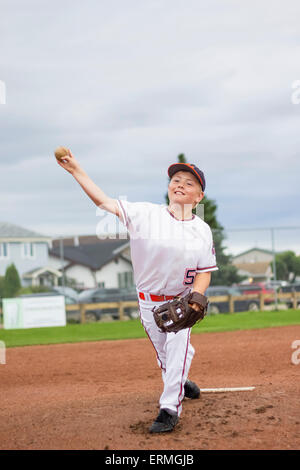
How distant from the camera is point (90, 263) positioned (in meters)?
19.3

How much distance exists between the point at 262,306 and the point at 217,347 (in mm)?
8848

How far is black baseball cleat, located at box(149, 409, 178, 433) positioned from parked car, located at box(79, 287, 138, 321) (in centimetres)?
1281

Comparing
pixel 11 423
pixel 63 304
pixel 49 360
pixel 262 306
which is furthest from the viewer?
pixel 262 306

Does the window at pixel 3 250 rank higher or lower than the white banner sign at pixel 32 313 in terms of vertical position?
higher

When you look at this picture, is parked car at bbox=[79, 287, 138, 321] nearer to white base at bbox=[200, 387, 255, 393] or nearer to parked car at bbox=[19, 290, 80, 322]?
parked car at bbox=[19, 290, 80, 322]

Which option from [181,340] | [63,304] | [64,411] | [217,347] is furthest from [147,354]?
[63,304]

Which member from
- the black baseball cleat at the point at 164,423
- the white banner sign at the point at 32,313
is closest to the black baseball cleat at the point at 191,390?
the black baseball cleat at the point at 164,423

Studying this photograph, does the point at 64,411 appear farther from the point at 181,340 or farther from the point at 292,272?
the point at 292,272

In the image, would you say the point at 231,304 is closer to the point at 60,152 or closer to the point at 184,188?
the point at 184,188

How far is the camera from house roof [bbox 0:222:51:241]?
2245 cm

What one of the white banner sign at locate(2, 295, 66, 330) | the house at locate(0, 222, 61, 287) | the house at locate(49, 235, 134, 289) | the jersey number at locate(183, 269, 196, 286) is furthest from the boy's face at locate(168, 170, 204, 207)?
the house at locate(0, 222, 61, 287)

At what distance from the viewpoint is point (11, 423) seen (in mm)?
4637

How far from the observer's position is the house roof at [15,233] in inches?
884

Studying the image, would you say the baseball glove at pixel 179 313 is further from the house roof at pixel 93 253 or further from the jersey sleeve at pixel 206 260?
the house roof at pixel 93 253
